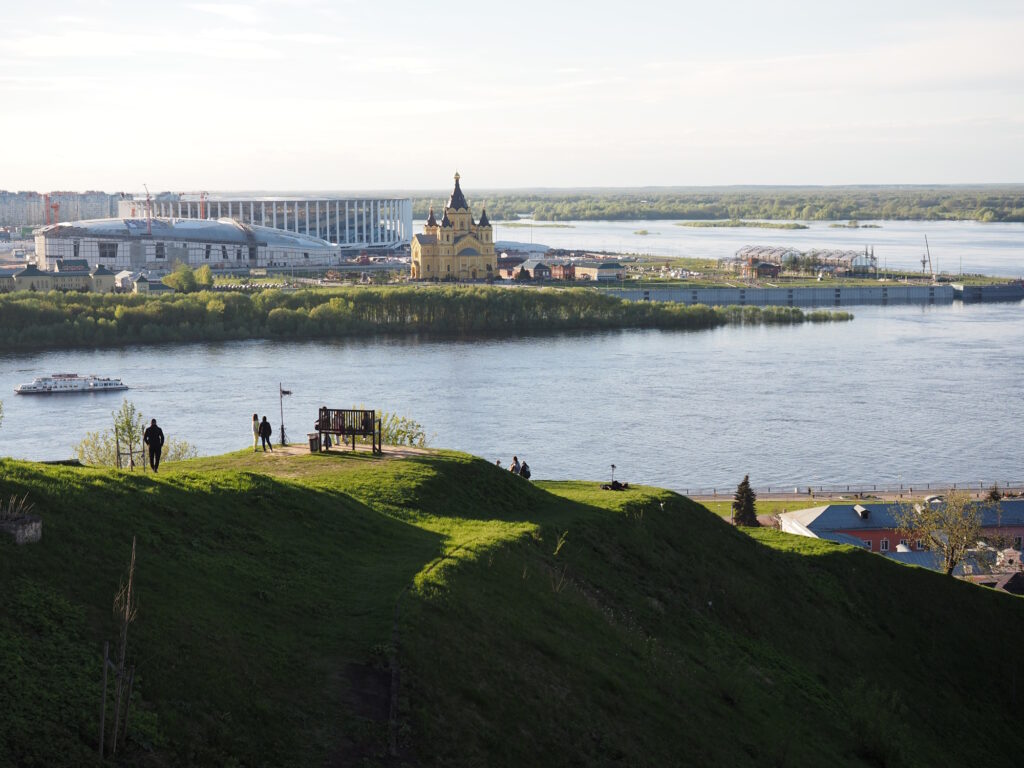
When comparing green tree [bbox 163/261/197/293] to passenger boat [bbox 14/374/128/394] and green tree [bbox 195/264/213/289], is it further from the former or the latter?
passenger boat [bbox 14/374/128/394]

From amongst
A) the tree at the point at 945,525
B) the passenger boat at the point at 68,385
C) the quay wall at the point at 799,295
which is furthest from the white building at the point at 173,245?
the tree at the point at 945,525

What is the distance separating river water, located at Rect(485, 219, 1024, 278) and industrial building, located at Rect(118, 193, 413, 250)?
23.2 metres

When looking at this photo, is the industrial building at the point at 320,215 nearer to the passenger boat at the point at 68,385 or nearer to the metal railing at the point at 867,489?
the passenger boat at the point at 68,385

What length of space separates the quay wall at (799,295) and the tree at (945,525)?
5090 centimetres

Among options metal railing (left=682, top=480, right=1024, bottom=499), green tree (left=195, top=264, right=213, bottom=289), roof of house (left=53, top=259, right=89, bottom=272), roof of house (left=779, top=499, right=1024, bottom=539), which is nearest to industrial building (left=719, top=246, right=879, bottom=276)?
green tree (left=195, top=264, right=213, bottom=289)

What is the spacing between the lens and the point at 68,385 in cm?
4172

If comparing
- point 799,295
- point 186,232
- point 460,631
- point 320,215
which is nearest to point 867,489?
point 460,631

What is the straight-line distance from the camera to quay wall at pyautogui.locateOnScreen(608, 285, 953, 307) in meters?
78.0

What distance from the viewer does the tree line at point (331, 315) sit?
57.8m

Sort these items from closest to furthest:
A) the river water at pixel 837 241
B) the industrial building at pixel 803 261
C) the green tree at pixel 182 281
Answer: the green tree at pixel 182 281, the industrial building at pixel 803 261, the river water at pixel 837 241

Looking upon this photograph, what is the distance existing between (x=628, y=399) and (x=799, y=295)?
4537 cm

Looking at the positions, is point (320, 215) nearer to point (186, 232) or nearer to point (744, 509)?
point (186, 232)

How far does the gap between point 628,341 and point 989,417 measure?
2420cm

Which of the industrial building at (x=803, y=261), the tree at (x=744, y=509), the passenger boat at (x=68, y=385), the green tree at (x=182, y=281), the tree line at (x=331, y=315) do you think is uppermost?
Result: the industrial building at (x=803, y=261)
